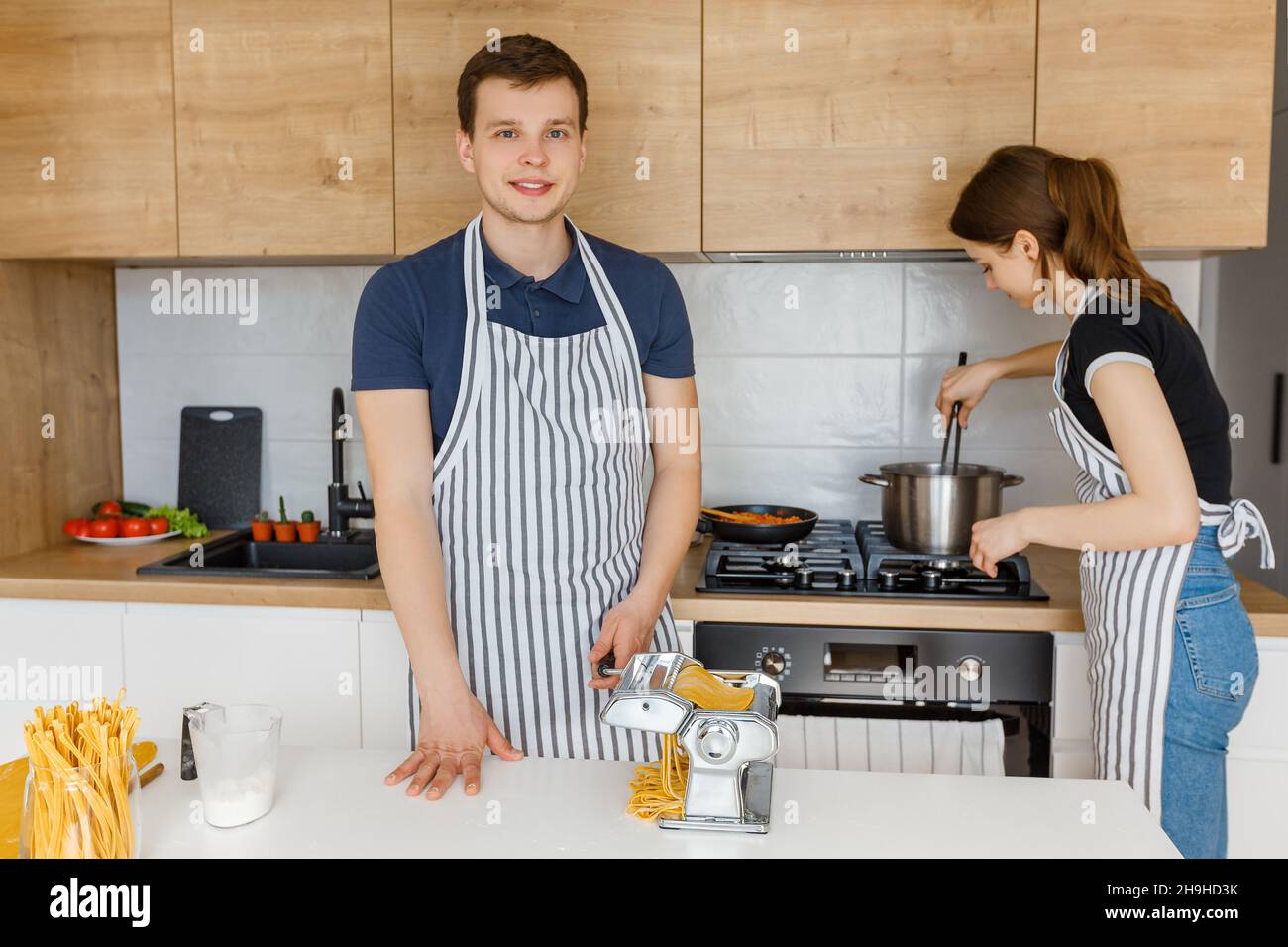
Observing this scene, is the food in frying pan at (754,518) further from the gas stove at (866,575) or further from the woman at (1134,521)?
the woman at (1134,521)

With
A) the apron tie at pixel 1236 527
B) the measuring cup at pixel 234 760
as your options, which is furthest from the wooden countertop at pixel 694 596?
the measuring cup at pixel 234 760

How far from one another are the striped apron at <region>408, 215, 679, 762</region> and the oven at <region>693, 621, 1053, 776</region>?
38 cm

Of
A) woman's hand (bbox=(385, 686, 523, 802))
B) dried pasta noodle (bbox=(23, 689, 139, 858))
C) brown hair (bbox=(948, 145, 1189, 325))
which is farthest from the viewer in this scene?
brown hair (bbox=(948, 145, 1189, 325))

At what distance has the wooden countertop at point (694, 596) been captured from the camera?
6.19ft

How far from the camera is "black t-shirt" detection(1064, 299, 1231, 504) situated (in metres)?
1.53

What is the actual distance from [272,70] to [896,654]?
1.64 meters

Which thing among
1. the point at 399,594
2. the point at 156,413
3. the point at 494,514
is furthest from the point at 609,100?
the point at 156,413

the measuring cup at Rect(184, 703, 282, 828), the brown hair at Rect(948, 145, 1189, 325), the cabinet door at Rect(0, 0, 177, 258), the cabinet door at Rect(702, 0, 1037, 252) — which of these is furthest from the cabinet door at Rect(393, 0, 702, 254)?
the measuring cup at Rect(184, 703, 282, 828)

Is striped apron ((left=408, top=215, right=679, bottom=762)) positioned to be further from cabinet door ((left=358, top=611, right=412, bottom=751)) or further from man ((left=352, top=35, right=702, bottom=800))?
cabinet door ((left=358, top=611, right=412, bottom=751))

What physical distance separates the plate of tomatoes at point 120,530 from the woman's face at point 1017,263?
1.81 meters

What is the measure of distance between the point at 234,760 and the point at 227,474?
1.75m

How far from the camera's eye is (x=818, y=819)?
103 centimetres

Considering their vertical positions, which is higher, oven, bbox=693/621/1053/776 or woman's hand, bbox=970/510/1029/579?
woman's hand, bbox=970/510/1029/579

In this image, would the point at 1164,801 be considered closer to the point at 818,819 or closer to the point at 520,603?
the point at 818,819
